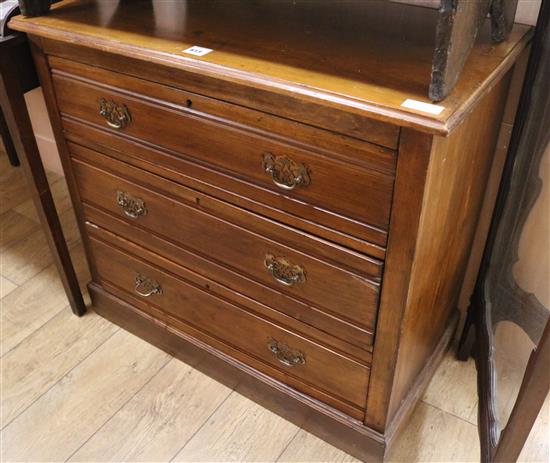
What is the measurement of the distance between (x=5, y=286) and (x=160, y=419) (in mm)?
730

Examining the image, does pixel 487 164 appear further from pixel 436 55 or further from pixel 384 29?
pixel 436 55

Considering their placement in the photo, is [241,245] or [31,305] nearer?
[241,245]

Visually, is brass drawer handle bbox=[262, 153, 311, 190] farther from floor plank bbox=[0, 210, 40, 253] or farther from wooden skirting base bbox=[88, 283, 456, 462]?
floor plank bbox=[0, 210, 40, 253]

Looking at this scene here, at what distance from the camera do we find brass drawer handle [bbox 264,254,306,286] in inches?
42.8

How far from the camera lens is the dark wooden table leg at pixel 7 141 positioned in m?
2.12

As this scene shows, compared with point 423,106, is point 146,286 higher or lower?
lower

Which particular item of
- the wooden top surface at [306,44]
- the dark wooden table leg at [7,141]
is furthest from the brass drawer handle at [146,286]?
the dark wooden table leg at [7,141]

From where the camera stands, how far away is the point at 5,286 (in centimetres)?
178

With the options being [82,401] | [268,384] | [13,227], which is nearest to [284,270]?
[268,384]

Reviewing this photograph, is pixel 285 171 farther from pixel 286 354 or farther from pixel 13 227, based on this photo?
pixel 13 227

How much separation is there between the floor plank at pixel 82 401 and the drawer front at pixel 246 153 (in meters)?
0.65

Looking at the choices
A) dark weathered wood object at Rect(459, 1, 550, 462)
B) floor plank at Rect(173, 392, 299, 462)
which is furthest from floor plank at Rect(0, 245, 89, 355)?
dark weathered wood object at Rect(459, 1, 550, 462)

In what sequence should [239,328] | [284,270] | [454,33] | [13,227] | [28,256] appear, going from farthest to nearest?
1. [13,227]
2. [28,256]
3. [239,328]
4. [284,270]
5. [454,33]

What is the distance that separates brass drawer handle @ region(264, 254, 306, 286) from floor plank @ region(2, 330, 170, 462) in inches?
22.4
